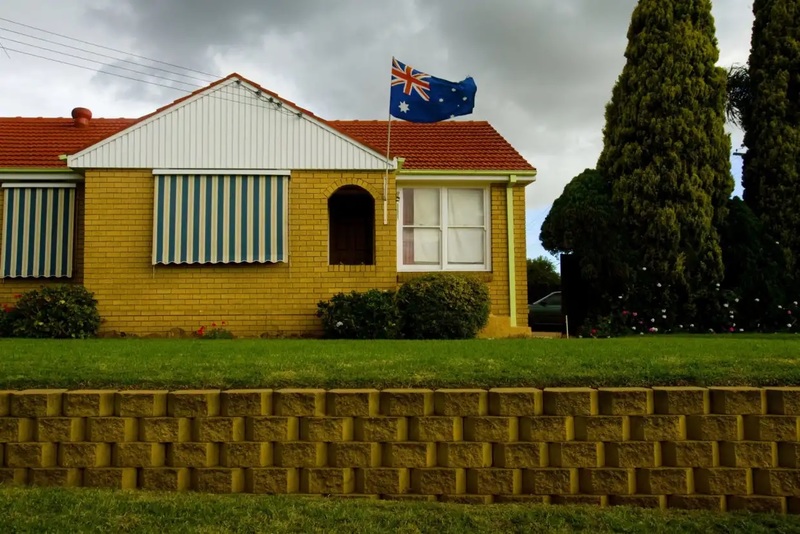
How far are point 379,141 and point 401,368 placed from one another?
965 cm

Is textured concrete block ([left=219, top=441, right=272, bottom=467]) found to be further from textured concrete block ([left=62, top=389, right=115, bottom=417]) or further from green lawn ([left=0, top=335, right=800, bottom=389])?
textured concrete block ([left=62, top=389, right=115, bottom=417])

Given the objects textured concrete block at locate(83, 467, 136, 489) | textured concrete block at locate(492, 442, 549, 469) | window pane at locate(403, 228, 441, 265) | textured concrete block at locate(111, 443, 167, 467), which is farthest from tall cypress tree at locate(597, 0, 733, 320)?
textured concrete block at locate(83, 467, 136, 489)

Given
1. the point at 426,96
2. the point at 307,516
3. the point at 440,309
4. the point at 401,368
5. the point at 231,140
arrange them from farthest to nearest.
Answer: the point at 231,140, the point at 426,96, the point at 440,309, the point at 401,368, the point at 307,516

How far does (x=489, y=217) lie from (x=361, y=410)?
8.78m

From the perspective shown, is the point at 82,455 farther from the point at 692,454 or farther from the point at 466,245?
the point at 466,245

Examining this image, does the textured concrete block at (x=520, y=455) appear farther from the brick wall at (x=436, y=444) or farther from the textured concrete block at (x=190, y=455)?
the textured concrete block at (x=190, y=455)

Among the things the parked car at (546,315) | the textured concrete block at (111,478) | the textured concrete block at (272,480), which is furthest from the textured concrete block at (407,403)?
the parked car at (546,315)

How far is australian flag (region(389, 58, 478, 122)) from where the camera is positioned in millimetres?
11469

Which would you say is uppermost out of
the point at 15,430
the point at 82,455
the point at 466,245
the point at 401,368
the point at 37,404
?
the point at 466,245

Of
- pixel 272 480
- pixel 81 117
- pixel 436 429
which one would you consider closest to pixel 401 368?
pixel 436 429

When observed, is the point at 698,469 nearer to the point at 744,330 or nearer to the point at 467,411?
the point at 467,411

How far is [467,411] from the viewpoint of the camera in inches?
179

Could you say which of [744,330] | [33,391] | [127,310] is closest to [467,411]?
[33,391]

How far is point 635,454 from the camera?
4492mm
